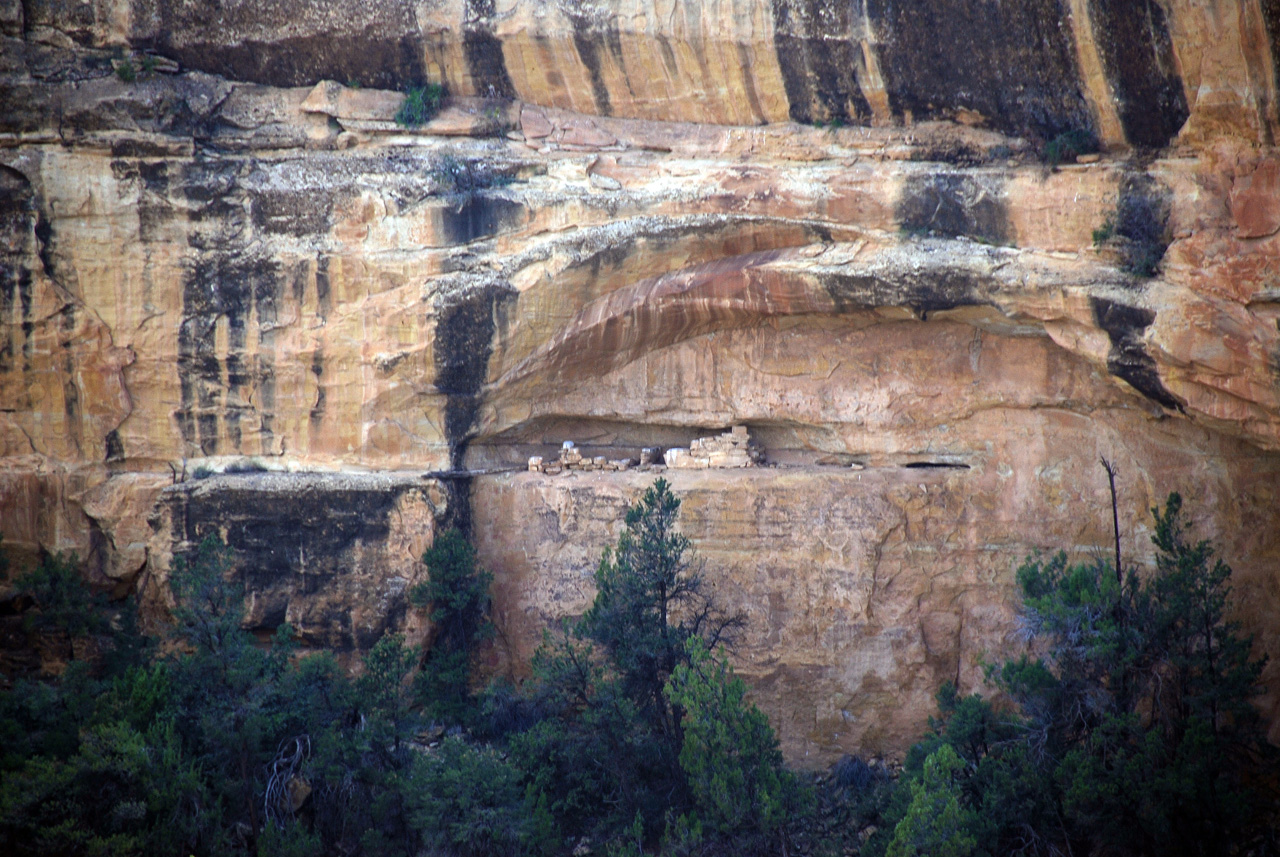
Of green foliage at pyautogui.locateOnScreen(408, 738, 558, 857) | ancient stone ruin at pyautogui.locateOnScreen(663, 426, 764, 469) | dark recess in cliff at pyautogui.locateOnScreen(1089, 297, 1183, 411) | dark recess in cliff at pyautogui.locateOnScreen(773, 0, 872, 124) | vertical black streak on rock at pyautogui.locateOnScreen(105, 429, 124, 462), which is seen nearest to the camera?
green foliage at pyautogui.locateOnScreen(408, 738, 558, 857)

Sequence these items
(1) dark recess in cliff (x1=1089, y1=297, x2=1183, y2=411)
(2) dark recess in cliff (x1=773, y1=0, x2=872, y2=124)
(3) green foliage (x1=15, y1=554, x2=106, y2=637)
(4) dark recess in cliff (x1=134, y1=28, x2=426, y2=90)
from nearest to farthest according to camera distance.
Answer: (1) dark recess in cliff (x1=1089, y1=297, x2=1183, y2=411)
(2) dark recess in cliff (x1=773, y1=0, x2=872, y2=124)
(3) green foliage (x1=15, y1=554, x2=106, y2=637)
(4) dark recess in cliff (x1=134, y1=28, x2=426, y2=90)

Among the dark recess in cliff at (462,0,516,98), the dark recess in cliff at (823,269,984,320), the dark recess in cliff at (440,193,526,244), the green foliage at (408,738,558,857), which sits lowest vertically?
the green foliage at (408,738,558,857)

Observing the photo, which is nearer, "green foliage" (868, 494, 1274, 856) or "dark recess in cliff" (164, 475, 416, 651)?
"green foliage" (868, 494, 1274, 856)

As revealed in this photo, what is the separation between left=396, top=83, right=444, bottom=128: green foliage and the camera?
18547 mm

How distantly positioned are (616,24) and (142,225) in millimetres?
8250

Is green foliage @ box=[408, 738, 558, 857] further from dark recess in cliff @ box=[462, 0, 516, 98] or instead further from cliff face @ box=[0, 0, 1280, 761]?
dark recess in cliff @ box=[462, 0, 516, 98]

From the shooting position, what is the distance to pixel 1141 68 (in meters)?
14.9

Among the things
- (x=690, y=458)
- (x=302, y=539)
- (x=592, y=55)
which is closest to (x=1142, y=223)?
(x=690, y=458)

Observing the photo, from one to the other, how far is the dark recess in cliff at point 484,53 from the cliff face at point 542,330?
0.18 feet

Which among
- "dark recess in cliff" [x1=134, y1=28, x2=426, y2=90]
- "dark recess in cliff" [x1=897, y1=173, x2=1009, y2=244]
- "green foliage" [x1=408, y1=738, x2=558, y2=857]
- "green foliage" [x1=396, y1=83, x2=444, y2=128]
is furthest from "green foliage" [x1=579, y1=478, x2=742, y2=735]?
"dark recess in cliff" [x1=134, y1=28, x2=426, y2=90]

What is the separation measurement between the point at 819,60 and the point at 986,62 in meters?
2.39

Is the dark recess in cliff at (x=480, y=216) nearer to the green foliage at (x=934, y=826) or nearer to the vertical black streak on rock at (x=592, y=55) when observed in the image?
the vertical black streak on rock at (x=592, y=55)

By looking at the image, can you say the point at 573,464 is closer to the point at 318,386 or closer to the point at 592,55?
the point at 318,386

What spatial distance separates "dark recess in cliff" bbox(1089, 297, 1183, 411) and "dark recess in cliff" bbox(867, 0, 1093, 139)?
2.60 meters
